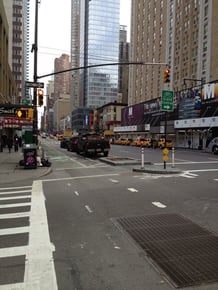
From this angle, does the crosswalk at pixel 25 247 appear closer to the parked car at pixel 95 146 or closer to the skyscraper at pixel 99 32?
the skyscraper at pixel 99 32

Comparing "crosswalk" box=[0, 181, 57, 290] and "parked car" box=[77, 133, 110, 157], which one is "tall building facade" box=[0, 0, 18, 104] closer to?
"parked car" box=[77, 133, 110, 157]

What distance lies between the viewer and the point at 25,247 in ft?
16.6

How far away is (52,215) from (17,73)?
108102 millimetres

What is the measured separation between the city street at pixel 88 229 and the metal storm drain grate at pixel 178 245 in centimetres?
11

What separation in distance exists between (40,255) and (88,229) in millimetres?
1481

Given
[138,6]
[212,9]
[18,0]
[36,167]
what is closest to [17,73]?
[18,0]

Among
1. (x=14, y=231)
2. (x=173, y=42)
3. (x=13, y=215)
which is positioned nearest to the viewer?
(x=14, y=231)

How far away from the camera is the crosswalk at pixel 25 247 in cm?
389

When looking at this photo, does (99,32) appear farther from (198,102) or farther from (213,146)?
(213,146)

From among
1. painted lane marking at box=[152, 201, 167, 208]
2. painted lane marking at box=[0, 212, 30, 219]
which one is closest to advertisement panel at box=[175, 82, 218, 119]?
painted lane marking at box=[152, 201, 167, 208]

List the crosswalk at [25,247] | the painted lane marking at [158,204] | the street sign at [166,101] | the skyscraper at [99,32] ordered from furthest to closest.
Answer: the skyscraper at [99,32] → the street sign at [166,101] → the painted lane marking at [158,204] → the crosswalk at [25,247]

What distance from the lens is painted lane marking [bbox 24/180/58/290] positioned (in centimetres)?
389

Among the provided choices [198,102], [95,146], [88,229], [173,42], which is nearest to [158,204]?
[88,229]

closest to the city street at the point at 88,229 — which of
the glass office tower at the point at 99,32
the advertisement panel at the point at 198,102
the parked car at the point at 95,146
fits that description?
the glass office tower at the point at 99,32
